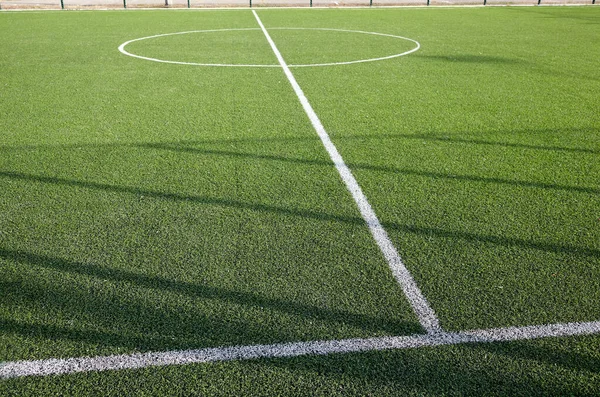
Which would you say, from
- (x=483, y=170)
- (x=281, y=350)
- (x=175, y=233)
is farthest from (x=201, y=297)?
(x=483, y=170)

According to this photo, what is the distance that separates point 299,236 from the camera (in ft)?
12.8

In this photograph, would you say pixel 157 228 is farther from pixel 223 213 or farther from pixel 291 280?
pixel 291 280

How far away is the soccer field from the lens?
2.72 meters

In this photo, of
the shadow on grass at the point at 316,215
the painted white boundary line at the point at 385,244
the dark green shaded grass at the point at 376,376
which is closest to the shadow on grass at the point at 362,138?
the painted white boundary line at the point at 385,244

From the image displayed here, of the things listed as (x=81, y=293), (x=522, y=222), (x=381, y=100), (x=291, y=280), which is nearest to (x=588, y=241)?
(x=522, y=222)

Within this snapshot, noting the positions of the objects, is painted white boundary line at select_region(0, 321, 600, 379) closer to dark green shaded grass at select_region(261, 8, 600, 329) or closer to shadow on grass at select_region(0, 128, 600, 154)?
dark green shaded grass at select_region(261, 8, 600, 329)

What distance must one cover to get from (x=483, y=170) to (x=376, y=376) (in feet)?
9.82

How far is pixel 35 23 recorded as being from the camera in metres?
16.2

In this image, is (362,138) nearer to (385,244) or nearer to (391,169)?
(391,169)

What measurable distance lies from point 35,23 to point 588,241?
16508mm

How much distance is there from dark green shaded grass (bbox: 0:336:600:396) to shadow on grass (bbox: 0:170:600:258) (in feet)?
3.60

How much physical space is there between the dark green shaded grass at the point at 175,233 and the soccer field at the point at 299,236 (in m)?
0.02

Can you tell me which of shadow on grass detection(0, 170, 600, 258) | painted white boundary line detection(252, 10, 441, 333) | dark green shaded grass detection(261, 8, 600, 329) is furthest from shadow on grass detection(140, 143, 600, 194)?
shadow on grass detection(0, 170, 600, 258)

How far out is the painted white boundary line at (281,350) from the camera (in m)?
2.67
